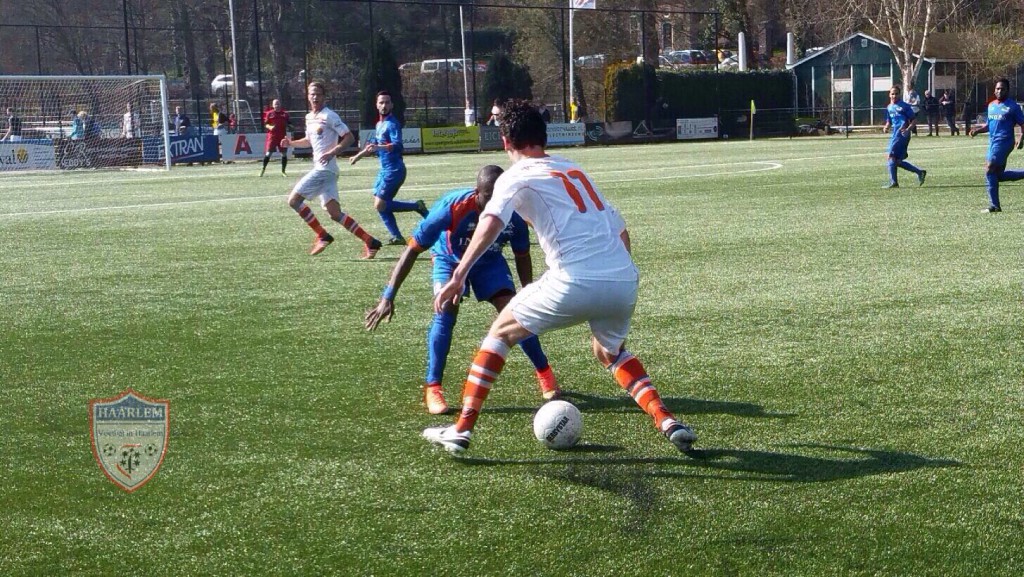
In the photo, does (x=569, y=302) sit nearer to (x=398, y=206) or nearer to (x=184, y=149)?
(x=398, y=206)

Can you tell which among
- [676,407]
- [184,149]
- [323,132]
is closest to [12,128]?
[184,149]

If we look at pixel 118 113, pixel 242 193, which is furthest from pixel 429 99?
pixel 242 193

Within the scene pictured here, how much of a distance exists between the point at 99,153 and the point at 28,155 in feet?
6.91

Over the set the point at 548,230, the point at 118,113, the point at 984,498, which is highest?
the point at 118,113

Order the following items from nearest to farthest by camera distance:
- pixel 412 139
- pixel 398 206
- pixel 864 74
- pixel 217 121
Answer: pixel 398 206 → pixel 217 121 → pixel 412 139 → pixel 864 74

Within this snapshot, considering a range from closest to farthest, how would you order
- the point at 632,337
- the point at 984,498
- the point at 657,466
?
the point at 984,498 < the point at 657,466 < the point at 632,337

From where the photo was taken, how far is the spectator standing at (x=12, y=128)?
1337 inches

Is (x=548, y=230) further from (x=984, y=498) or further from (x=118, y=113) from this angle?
(x=118, y=113)

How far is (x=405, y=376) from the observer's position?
24.2 feet

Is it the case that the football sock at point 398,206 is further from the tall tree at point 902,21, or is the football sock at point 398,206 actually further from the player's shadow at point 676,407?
the tall tree at point 902,21

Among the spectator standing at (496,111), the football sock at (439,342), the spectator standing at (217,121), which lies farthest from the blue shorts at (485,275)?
the spectator standing at (217,121)

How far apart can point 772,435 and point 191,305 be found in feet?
20.1

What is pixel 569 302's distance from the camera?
513 centimetres

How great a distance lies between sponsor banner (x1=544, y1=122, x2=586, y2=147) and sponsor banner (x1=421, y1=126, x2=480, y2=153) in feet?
11.4
